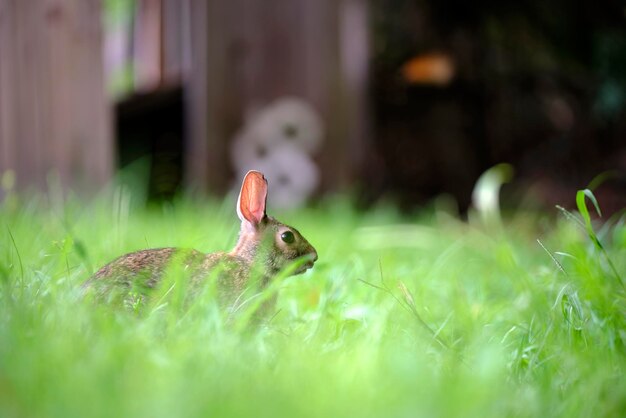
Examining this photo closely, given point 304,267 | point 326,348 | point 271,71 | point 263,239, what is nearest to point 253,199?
point 263,239

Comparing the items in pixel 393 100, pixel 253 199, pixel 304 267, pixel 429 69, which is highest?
pixel 253 199

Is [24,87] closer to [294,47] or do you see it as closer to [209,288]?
[294,47]

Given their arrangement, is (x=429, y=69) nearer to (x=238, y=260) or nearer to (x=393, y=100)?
(x=393, y=100)

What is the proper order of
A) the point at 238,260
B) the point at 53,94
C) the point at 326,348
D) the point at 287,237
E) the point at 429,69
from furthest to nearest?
1. the point at 429,69
2. the point at 53,94
3. the point at 287,237
4. the point at 238,260
5. the point at 326,348

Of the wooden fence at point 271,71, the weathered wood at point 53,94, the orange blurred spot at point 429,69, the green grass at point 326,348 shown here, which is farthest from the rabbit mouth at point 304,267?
the orange blurred spot at point 429,69

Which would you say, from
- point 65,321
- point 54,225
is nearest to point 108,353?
point 65,321

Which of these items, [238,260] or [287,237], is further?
[287,237]

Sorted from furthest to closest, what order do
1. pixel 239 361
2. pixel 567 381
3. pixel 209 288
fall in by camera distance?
pixel 209 288 → pixel 567 381 → pixel 239 361

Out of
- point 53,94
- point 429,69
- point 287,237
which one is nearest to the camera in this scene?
point 287,237
